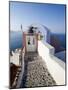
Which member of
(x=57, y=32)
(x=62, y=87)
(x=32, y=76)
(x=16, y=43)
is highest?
(x=57, y=32)

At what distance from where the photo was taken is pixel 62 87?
212cm

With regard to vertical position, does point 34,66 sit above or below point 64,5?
below

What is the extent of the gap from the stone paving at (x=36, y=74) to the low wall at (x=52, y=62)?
0.15 ft

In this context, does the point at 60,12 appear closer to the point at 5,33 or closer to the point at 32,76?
the point at 5,33

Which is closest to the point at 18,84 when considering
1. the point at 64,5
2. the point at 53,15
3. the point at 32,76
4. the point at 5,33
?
the point at 32,76

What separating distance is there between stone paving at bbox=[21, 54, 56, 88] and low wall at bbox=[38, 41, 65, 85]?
0.05 metres

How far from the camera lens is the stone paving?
203 centimetres

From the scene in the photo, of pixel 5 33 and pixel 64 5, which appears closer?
pixel 5 33

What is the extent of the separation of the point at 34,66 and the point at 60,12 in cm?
75

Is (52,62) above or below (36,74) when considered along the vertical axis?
above

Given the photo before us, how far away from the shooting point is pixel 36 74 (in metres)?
2.06

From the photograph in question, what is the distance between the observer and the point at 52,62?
2.09 metres

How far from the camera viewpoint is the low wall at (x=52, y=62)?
2084 millimetres

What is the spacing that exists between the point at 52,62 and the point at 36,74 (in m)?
0.25
